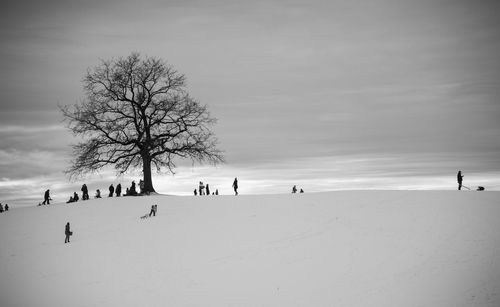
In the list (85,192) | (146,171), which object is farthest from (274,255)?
(85,192)

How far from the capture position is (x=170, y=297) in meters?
18.9

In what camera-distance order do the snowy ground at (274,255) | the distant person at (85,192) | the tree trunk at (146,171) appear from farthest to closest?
the tree trunk at (146,171) → the distant person at (85,192) → the snowy ground at (274,255)

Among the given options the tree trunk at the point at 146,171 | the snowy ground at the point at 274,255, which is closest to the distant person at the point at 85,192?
the tree trunk at the point at 146,171

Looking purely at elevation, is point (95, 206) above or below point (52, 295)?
above

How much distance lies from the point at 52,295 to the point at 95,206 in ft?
52.9

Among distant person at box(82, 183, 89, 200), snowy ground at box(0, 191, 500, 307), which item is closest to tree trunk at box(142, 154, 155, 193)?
distant person at box(82, 183, 89, 200)

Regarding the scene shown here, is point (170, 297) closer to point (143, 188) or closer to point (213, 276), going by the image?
point (213, 276)

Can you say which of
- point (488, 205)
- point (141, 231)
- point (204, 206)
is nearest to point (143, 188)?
point (204, 206)

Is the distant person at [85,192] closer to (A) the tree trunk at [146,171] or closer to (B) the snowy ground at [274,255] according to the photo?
(A) the tree trunk at [146,171]

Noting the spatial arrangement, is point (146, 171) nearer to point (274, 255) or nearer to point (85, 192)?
point (85, 192)

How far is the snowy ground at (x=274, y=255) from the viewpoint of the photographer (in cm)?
1825

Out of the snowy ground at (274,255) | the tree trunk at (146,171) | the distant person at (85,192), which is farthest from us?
the tree trunk at (146,171)

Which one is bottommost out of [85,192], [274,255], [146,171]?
[274,255]

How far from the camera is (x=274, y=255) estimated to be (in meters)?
22.1
